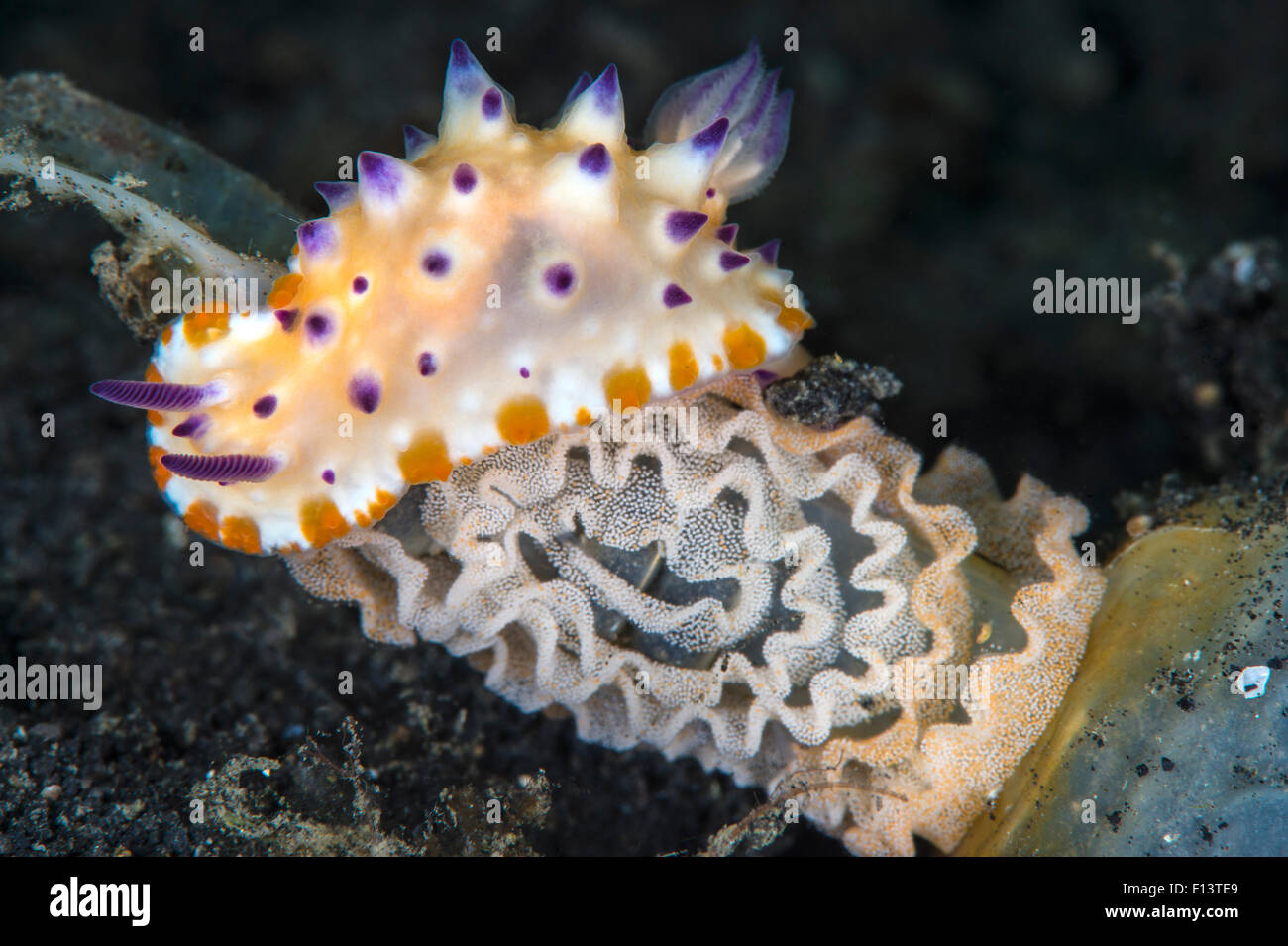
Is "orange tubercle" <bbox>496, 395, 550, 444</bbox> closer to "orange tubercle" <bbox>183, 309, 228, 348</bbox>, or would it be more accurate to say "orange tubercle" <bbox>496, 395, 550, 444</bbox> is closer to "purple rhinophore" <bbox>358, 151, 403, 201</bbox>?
"purple rhinophore" <bbox>358, 151, 403, 201</bbox>

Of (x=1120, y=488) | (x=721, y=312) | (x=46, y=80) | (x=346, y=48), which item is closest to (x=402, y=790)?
(x=721, y=312)

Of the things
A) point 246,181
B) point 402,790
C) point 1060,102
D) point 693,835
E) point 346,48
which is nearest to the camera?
point 246,181

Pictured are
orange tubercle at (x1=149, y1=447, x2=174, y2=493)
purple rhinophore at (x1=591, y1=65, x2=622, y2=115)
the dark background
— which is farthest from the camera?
the dark background

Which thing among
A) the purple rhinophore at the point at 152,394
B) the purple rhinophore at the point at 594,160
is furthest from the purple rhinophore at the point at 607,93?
the purple rhinophore at the point at 152,394

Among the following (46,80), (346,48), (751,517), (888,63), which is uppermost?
(346,48)

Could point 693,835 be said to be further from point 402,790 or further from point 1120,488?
point 1120,488

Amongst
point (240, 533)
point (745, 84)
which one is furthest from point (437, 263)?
point (745, 84)

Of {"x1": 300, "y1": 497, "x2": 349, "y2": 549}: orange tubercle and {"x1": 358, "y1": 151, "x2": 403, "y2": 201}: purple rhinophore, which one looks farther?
{"x1": 300, "y1": 497, "x2": 349, "y2": 549}: orange tubercle

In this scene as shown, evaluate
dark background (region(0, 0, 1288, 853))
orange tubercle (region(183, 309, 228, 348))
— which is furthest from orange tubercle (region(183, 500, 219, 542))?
dark background (region(0, 0, 1288, 853))
